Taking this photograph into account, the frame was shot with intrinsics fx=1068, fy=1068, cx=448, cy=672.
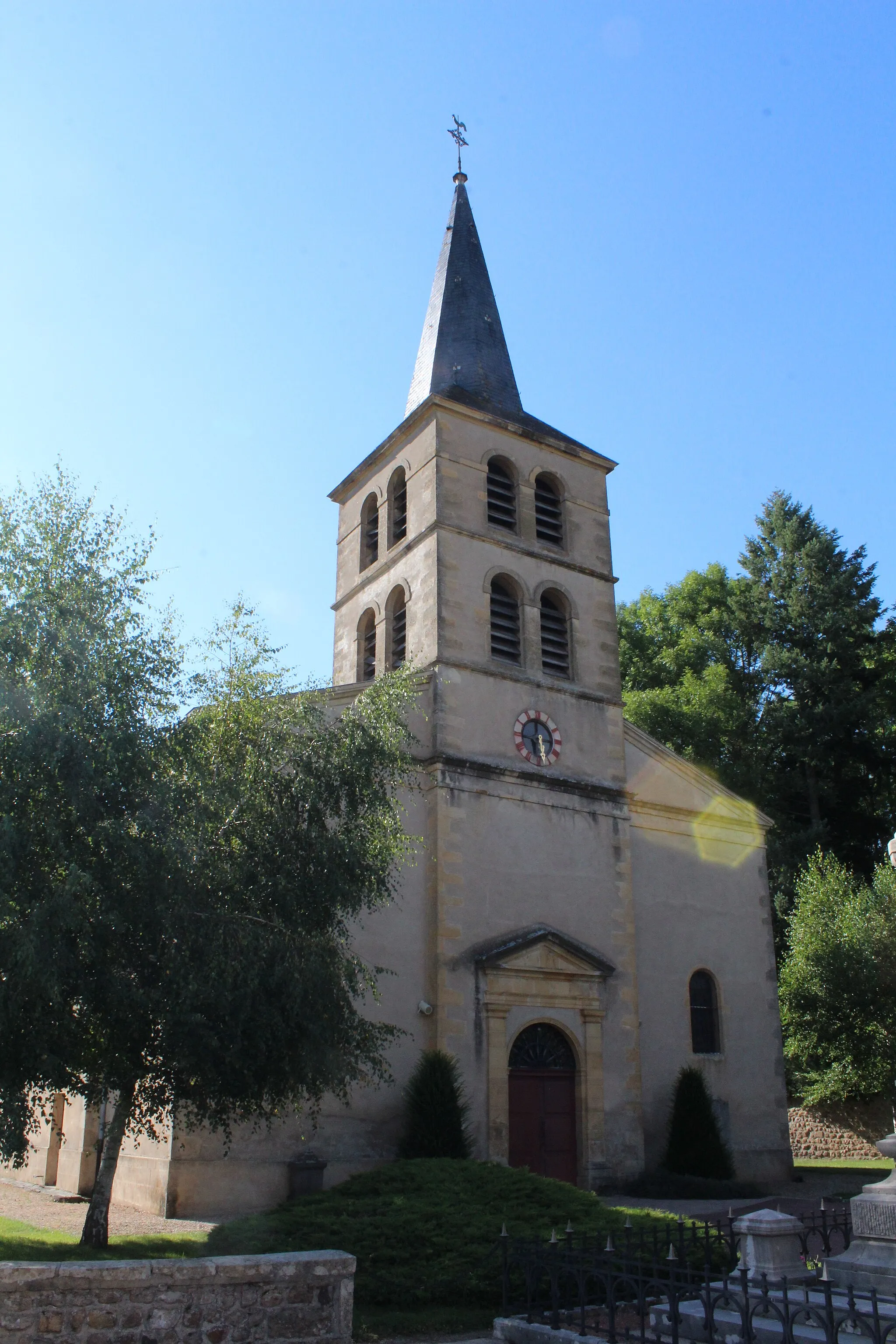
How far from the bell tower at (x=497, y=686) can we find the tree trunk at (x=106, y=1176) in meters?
6.14

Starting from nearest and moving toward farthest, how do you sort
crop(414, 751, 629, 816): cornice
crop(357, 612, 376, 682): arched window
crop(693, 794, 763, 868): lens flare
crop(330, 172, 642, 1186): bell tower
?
crop(330, 172, 642, 1186): bell tower, crop(414, 751, 629, 816): cornice, crop(693, 794, 763, 868): lens flare, crop(357, 612, 376, 682): arched window

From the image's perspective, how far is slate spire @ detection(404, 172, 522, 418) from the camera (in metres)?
22.9

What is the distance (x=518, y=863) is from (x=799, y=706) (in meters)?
17.0

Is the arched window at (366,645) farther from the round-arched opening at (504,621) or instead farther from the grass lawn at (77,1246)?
the grass lawn at (77,1246)

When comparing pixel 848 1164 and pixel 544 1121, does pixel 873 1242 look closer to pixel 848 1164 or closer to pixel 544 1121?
pixel 544 1121

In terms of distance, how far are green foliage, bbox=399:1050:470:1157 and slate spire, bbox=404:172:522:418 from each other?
12.8 metres

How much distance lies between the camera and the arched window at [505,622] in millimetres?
20203

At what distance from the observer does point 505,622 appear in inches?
807

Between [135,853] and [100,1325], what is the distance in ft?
12.8

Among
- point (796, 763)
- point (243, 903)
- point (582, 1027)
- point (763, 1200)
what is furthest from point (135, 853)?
point (796, 763)

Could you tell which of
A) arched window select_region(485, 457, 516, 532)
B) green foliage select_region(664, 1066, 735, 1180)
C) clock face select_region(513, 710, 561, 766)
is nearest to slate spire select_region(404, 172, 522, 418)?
arched window select_region(485, 457, 516, 532)

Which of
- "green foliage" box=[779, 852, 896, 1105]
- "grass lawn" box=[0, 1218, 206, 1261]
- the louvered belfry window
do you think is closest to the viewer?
"grass lawn" box=[0, 1218, 206, 1261]

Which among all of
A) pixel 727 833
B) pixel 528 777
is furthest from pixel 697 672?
pixel 528 777

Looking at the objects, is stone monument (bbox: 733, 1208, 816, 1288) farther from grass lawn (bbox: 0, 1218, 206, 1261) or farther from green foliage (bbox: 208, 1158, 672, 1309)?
grass lawn (bbox: 0, 1218, 206, 1261)
